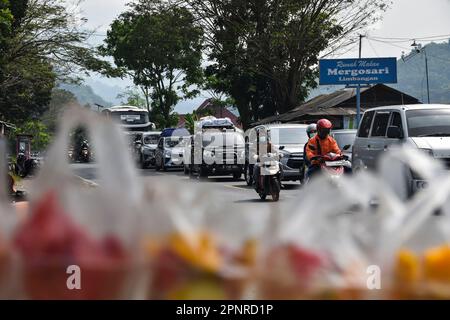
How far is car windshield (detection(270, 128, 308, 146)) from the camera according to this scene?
1884 cm

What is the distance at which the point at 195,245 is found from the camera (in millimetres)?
932

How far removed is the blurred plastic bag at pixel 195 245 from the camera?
0.92 m

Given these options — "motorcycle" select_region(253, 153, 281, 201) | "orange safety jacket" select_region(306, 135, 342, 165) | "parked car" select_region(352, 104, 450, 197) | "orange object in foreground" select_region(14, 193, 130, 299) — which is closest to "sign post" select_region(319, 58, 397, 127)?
"motorcycle" select_region(253, 153, 281, 201)

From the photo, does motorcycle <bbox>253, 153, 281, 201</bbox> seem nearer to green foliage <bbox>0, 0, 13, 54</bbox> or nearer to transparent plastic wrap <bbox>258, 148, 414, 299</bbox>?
green foliage <bbox>0, 0, 13, 54</bbox>

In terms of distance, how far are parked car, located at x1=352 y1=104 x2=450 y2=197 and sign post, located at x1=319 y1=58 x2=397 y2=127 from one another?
2372cm

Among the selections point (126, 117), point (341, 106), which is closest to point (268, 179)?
point (126, 117)

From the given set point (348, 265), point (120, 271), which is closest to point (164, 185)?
point (120, 271)

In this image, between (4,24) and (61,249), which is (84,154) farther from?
(4,24)

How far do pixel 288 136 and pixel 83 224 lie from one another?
60.1ft

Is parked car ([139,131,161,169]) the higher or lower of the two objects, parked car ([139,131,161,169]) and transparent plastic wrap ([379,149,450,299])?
the higher

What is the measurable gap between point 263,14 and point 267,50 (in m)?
1.69
